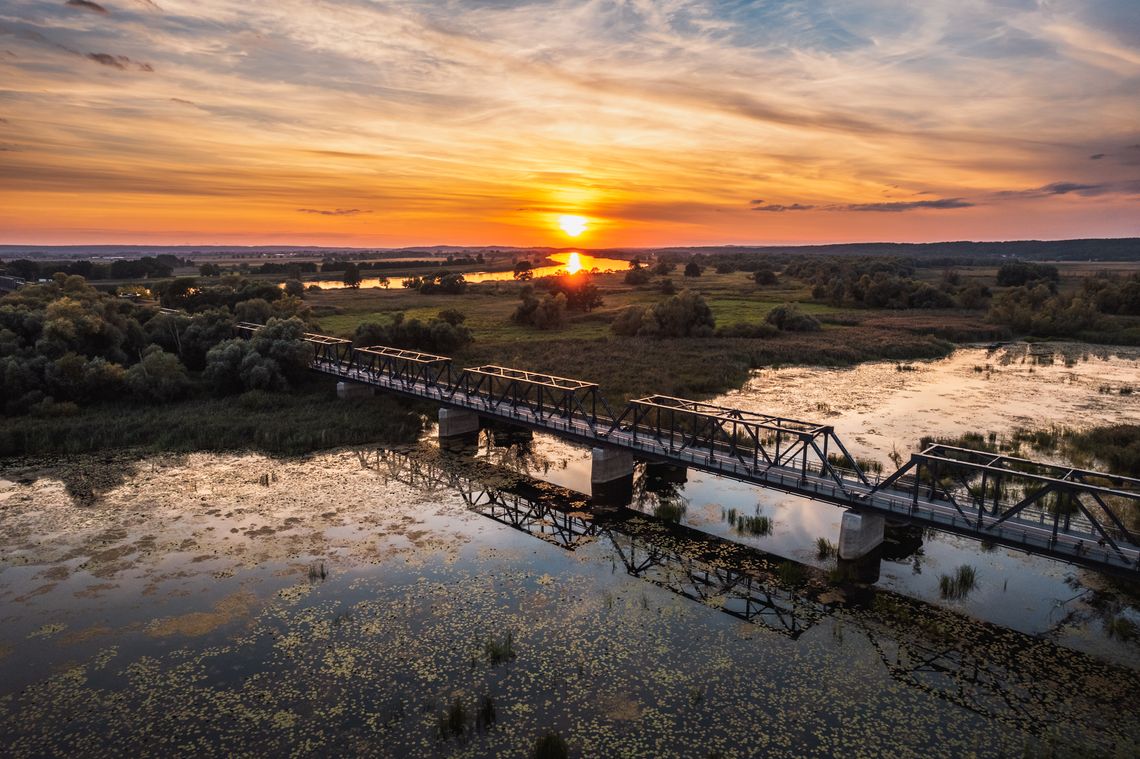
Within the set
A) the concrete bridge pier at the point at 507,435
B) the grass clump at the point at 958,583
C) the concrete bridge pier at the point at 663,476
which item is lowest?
the concrete bridge pier at the point at 507,435

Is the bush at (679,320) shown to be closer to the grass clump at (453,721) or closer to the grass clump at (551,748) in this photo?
the grass clump at (453,721)

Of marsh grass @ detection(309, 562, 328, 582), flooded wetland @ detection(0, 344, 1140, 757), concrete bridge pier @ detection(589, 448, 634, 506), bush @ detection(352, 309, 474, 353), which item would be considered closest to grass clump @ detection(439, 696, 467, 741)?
flooded wetland @ detection(0, 344, 1140, 757)

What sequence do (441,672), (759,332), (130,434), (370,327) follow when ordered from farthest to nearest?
(759,332) < (370,327) < (130,434) < (441,672)

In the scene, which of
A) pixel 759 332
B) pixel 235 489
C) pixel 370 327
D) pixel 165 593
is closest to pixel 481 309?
pixel 370 327

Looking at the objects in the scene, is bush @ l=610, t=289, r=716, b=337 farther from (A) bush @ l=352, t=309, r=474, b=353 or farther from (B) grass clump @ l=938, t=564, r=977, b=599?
(B) grass clump @ l=938, t=564, r=977, b=599

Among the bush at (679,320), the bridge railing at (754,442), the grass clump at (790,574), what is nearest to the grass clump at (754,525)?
the bridge railing at (754,442)

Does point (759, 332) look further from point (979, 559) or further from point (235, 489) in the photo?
point (235, 489)

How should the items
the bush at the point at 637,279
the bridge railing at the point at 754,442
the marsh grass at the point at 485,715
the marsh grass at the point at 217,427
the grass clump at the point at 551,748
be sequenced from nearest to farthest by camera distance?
the grass clump at the point at 551,748, the marsh grass at the point at 485,715, the bridge railing at the point at 754,442, the marsh grass at the point at 217,427, the bush at the point at 637,279
